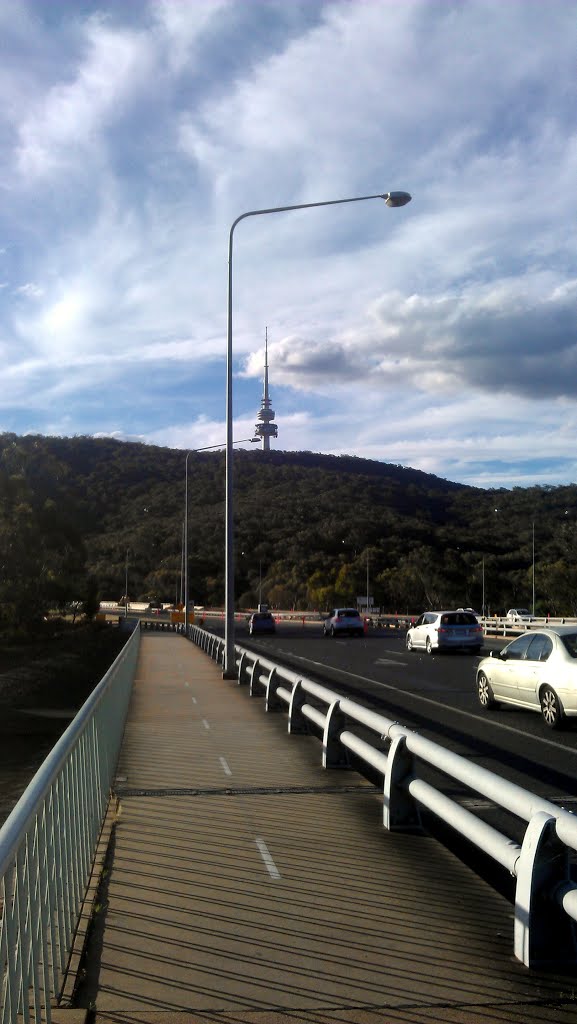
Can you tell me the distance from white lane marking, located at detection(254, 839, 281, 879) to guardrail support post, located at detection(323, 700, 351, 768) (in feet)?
10.6

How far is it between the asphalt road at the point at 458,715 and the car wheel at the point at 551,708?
0.45ft

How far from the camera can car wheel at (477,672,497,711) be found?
16672 millimetres

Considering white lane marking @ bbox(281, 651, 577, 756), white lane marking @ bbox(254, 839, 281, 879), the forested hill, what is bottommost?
white lane marking @ bbox(281, 651, 577, 756)

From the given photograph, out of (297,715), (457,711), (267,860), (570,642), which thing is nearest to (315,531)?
(457,711)

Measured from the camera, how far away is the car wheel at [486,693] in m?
16.7

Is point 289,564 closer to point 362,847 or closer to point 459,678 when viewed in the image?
point 459,678

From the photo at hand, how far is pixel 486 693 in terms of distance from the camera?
16812 mm

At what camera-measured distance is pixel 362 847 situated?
24.8ft

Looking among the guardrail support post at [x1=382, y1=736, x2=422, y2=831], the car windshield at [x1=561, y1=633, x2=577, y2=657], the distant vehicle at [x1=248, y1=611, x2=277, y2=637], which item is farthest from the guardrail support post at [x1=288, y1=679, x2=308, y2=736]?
the distant vehicle at [x1=248, y1=611, x2=277, y2=637]

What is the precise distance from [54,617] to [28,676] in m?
35.2

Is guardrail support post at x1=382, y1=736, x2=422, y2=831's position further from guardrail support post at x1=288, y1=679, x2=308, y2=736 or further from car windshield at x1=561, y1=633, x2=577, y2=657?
car windshield at x1=561, y1=633, x2=577, y2=657

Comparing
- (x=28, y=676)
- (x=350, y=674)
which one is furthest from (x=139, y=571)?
(x=350, y=674)

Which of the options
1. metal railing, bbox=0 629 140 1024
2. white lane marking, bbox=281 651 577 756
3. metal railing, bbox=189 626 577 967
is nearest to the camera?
metal railing, bbox=0 629 140 1024

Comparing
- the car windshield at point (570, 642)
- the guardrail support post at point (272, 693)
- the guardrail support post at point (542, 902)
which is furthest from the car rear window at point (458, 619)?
the guardrail support post at point (542, 902)
